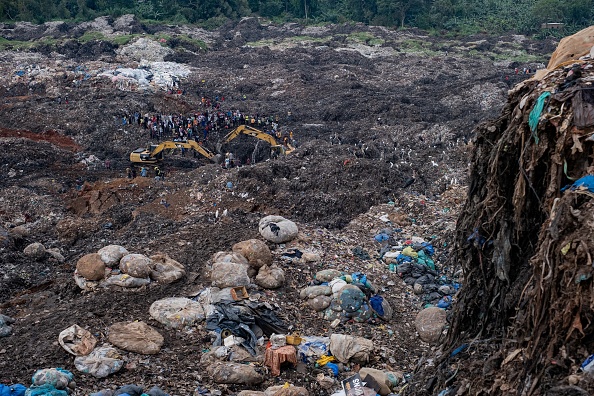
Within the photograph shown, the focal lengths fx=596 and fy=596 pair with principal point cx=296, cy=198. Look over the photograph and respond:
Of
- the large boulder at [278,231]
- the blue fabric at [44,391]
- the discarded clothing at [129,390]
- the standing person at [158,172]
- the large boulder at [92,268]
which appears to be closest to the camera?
the blue fabric at [44,391]

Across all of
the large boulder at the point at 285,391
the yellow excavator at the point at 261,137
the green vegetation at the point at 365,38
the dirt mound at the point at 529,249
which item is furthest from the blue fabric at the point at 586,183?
the green vegetation at the point at 365,38

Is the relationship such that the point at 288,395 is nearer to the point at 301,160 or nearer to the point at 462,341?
the point at 462,341

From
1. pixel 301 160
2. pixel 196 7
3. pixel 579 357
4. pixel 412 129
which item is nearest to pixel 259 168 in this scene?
pixel 301 160

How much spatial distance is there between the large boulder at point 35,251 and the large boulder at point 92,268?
283cm

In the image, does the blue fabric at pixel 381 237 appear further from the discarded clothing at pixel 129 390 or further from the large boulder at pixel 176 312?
the discarded clothing at pixel 129 390

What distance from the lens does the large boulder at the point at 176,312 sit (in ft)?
22.6

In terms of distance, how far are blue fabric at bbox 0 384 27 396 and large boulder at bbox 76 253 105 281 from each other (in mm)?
2507

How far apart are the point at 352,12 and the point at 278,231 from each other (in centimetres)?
4164

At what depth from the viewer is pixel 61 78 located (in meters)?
24.8

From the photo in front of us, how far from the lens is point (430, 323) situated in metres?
7.26

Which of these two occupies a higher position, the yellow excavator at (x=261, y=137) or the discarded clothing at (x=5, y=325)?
the discarded clothing at (x=5, y=325)

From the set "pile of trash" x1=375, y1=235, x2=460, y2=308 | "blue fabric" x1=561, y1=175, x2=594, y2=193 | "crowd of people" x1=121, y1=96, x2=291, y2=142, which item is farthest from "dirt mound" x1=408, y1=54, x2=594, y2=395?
"crowd of people" x1=121, y1=96, x2=291, y2=142

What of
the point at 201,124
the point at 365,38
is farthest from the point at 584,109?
the point at 365,38

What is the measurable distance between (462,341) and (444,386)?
16.6 inches
